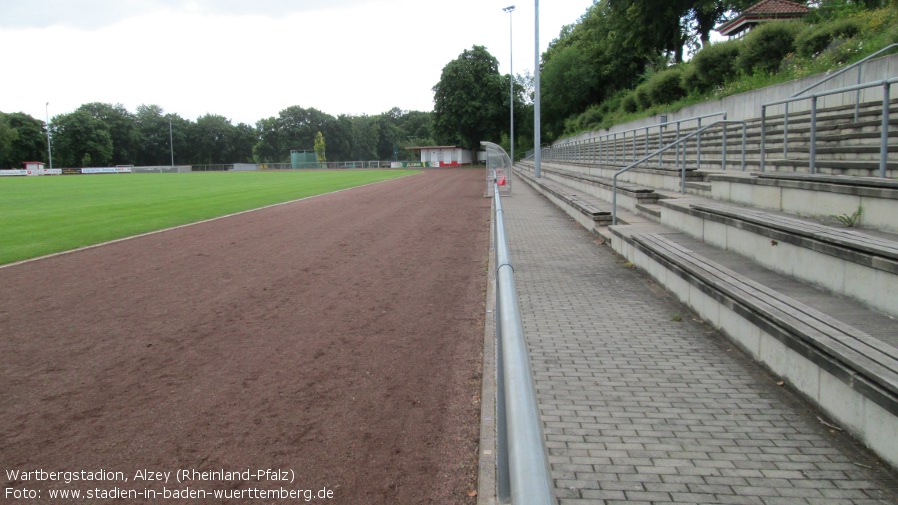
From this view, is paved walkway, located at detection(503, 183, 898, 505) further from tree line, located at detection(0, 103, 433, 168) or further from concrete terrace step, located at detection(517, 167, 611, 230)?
tree line, located at detection(0, 103, 433, 168)

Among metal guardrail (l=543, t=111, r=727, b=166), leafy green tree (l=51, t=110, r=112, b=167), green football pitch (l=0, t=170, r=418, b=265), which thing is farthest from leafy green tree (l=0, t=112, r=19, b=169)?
metal guardrail (l=543, t=111, r=727, b=166)

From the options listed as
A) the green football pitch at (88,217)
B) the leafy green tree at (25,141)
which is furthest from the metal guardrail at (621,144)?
the leafy green tree at (25,141)

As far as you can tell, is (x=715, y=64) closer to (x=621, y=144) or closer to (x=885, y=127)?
(x=621, y=144)

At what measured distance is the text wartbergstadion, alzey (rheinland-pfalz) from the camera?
3.76 meters

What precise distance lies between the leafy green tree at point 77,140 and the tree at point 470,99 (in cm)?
6001

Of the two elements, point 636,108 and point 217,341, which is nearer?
point 217,341

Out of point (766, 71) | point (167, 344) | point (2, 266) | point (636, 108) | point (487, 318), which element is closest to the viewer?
point (167, 344)

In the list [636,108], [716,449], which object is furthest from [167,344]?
[636,108]

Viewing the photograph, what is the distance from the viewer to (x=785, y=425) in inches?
165

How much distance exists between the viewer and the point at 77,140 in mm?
104188

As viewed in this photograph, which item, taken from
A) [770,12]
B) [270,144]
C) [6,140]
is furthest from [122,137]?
[770,12]

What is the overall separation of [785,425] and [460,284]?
5.70m

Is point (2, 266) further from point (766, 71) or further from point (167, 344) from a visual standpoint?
→ point (766, 71)

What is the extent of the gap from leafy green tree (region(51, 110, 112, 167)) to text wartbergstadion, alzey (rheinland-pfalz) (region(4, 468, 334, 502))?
4534 inches
